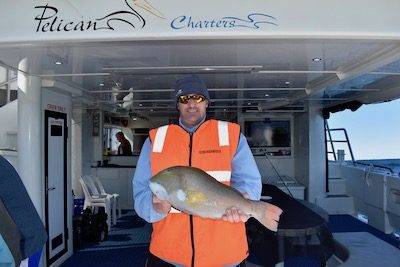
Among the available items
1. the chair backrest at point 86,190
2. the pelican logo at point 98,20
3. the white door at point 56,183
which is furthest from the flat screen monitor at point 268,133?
the pelican logo at point 98,20

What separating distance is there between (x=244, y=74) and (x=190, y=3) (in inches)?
88.5

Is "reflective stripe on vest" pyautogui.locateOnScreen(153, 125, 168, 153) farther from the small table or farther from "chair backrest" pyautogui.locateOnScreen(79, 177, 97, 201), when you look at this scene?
"chair backrest" pyautogui.locateOnScreen(79, 177, 97, 201)

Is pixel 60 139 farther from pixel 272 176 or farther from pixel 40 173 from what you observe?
pixel 272 176

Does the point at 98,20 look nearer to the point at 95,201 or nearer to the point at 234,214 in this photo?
the point at 234,214

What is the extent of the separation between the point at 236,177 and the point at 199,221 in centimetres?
33

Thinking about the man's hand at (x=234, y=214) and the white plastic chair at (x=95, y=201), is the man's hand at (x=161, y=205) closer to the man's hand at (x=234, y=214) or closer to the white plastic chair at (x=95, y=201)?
the man's hand at (x=234, y=214)

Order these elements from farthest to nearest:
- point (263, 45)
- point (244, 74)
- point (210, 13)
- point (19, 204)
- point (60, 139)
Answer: point (60, 139) < point (244, 74) < point (263, 45) < point (210, 13) < point (19, 204)

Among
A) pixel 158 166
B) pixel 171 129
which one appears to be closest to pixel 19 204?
pixel 158 166

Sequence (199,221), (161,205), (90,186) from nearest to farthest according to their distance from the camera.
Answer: (161,205)
(199,221)
(90,186)

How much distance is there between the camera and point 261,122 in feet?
35.7

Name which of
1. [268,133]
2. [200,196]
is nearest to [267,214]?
[200,196]

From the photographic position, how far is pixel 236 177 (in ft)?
7.61

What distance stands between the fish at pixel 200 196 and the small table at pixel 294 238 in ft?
9.71

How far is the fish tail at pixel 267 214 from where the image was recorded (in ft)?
6.40
